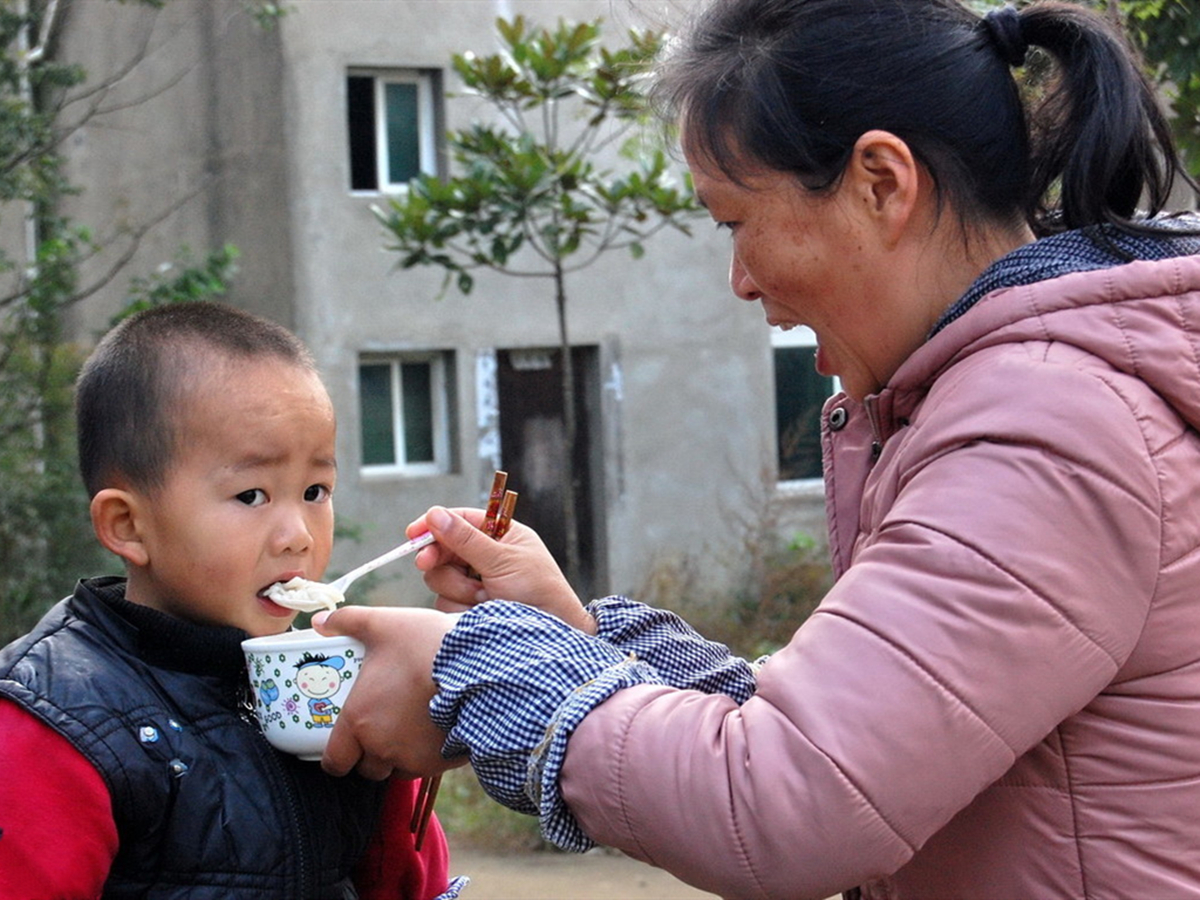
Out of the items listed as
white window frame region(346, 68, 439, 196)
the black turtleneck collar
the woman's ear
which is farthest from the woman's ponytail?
white window frame region(346, 68, 439, 196)

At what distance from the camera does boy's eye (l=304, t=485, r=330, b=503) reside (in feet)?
6.69

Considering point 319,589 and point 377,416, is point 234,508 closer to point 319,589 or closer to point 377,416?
point 319,589

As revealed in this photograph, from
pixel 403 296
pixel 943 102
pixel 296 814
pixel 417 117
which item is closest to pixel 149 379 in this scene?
pixel 296 814

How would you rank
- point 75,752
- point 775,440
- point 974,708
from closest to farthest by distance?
point 974,708 → point 75,752 → point 775,440

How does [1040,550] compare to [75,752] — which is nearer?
[1040,550]

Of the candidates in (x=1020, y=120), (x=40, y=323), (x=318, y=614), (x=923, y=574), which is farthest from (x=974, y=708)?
(x=40, y=323)

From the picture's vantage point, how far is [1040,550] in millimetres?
1276

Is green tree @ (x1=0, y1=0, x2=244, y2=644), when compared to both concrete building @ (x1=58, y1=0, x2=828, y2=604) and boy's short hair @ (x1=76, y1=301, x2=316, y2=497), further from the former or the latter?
boy's short hair @ (x1=76, y1=301, x2=316, y2=497)

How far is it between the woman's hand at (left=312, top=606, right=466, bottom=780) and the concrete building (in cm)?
796

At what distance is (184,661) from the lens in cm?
193

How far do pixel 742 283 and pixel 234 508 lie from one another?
2.54 ft

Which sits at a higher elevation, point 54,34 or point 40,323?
point 54,34

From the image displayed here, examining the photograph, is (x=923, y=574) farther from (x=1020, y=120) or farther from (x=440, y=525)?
(x=440, y=525)

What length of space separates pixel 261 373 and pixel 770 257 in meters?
0.80
